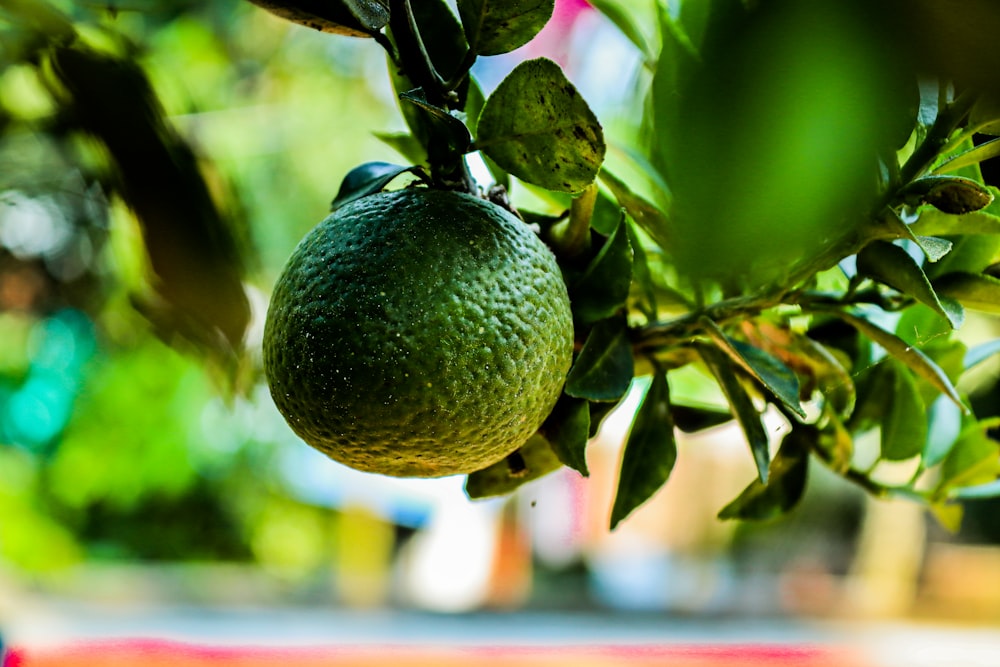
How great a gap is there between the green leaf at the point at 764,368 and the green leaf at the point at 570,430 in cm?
5

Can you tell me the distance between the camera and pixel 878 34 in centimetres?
15

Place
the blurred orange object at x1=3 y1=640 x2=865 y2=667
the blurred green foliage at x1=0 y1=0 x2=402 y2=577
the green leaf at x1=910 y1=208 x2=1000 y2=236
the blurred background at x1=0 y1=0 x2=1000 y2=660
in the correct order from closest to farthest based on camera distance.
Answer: the green leaf at x1=910 y1=208 x2=1000 y2=236
the blurred green foliage at x1=0 y1=0 x2=402 y2=577
the blurred orange object at x1=3 y1=640 x2=865 y2=667
the blurred background at x1=0 y1=0 x2=1000 y2=660

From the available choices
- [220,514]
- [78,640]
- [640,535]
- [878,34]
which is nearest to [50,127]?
[878,34]

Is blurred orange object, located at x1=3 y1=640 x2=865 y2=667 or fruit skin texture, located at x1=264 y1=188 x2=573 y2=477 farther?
blurred orange object, located at x1=3 y1=640 x2=865 y2=667

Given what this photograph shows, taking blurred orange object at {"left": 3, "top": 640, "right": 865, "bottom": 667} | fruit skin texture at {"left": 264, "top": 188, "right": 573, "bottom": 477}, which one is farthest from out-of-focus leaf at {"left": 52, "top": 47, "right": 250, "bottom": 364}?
blurred orange object at {"left": 3, "top": 640, "right": 865, "bottom": 667}

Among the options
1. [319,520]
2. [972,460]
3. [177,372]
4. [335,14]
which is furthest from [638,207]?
[319,520]

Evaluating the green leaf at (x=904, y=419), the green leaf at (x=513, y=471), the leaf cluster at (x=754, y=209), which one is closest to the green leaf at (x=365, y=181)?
the leaf cluster at (x=754, y=209)

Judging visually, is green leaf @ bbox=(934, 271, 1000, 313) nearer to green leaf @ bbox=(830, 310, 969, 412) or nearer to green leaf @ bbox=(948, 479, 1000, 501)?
green leaf @ bbox=(830, 310, 969, 412)

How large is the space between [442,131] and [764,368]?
0.14m

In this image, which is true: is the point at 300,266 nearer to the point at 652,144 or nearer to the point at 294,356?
the point at 294,356

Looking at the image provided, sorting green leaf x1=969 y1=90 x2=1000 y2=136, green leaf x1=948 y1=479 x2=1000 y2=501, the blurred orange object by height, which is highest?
green leaf x1=969 y1=90 x2=1000 y2=136

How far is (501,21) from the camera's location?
0.26 meters

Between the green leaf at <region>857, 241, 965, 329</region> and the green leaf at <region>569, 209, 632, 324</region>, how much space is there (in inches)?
2.9

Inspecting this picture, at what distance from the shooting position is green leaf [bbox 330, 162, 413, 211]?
0.30m
